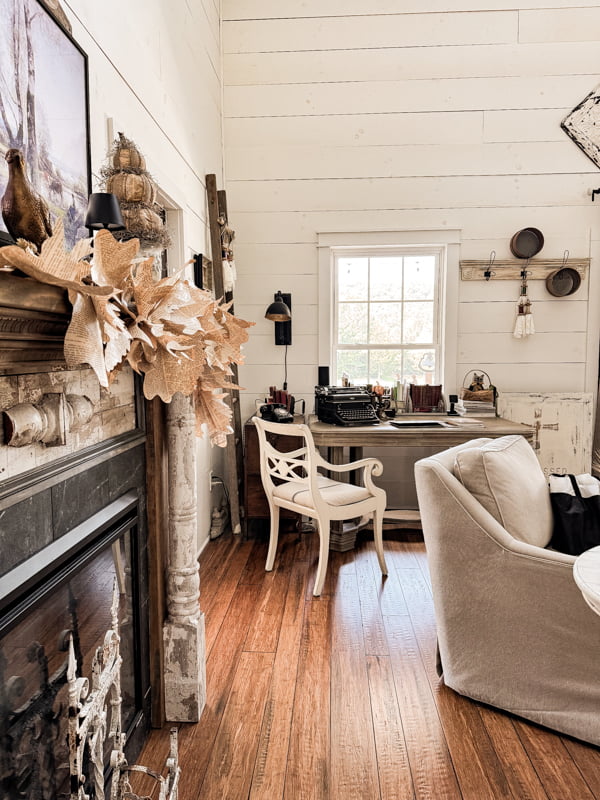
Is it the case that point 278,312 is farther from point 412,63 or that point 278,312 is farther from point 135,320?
point 135,320

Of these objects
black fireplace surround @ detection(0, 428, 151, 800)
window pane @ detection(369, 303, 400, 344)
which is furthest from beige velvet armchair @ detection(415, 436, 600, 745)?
window pane @ detection(369, 303, 400, 344)

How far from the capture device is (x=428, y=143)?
3.89 m

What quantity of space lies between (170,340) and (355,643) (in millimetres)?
1789

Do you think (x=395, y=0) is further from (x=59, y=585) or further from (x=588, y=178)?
(x=59, y=585)

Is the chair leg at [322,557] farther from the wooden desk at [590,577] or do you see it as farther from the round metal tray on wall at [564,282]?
the round metal tray on wall at [564,282]

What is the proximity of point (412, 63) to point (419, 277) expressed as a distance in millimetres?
1535

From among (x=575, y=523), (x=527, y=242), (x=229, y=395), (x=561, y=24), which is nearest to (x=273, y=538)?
(x=229, y=395)

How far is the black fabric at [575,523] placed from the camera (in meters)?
2.01

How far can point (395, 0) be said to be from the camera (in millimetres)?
3777

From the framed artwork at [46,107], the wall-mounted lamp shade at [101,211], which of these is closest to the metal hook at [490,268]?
the framed artwork at [46,107]

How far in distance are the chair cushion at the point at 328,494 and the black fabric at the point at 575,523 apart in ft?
3.45

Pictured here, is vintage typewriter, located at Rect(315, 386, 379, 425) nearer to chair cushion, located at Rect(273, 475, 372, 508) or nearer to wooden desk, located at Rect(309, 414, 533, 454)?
wooden desk, located at Rect(309, 414, 533, 454)

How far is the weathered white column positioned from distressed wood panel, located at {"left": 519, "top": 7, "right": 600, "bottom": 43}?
391 centimetres

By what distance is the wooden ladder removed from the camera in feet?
11.7
